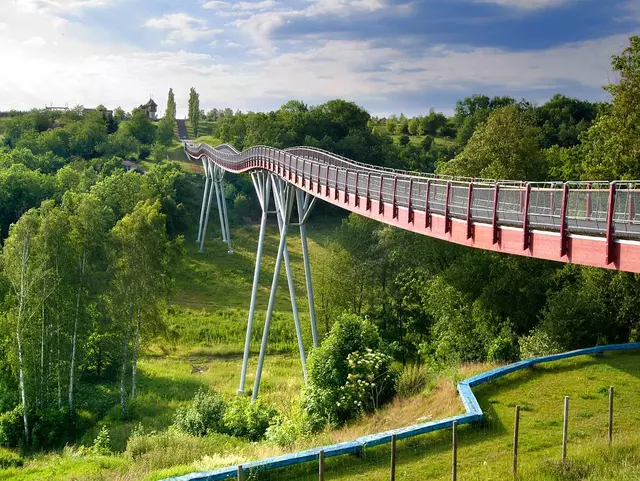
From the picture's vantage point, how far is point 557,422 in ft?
47.8

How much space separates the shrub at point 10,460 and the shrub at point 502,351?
58.9 feet

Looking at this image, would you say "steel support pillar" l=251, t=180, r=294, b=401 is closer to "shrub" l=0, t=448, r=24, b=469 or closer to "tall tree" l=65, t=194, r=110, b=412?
"tall tree" l=65, t=194, r=110, b=412

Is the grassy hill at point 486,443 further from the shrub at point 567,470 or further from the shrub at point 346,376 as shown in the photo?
the shrub at point 346,376

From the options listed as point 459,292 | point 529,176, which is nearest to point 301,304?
point 459,292

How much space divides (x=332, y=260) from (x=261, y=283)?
1872 cm

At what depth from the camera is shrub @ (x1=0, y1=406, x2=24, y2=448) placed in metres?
24.7

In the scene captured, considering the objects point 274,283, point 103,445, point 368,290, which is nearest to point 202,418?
point 103,445

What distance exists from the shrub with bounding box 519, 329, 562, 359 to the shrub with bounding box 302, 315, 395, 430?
6.17 meters

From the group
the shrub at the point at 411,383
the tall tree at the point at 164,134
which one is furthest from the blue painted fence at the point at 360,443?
the tall tree at the point at 164,134

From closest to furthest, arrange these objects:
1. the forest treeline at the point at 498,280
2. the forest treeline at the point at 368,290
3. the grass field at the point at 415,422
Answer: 1. the grass field at the point at 415,422
2. the forest treeline at the point at 498,280
3. the forest treeline at the point at 368,290

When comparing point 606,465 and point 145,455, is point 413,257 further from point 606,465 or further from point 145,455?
point 606,465

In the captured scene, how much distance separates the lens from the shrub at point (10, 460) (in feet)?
71.7

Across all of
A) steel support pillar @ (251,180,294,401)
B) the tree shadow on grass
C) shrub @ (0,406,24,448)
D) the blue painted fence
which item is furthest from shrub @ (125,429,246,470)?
the tree shadow on grass

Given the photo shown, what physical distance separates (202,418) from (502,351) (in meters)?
11.9
